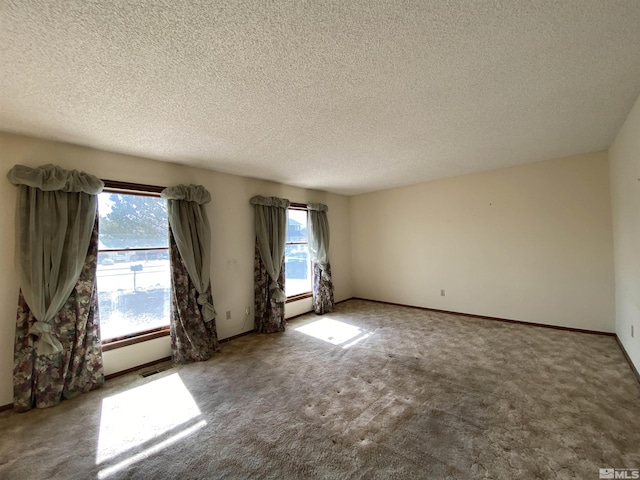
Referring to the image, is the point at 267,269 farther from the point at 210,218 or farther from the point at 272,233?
the point at 210,218

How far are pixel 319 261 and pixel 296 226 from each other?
31.1 inches

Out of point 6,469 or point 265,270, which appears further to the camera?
point 265,270

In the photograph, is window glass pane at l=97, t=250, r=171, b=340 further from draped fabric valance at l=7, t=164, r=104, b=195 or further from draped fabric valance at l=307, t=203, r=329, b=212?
draped fabric valance at l=307, t=203, r=329, b=212

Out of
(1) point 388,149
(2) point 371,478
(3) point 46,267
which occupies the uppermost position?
(1) point 388,149

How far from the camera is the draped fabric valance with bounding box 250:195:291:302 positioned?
408 cm

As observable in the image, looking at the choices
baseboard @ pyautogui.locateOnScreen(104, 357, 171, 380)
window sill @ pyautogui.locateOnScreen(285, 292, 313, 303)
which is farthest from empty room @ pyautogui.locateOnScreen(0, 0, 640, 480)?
window sill @ pyautogui.locateOnScreen(285, 292, 313, 303)

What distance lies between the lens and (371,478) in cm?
152

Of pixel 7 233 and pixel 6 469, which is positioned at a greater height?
pixel 7 233

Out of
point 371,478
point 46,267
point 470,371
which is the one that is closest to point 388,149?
point 470,371

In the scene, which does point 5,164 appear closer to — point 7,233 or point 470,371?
point 7,233

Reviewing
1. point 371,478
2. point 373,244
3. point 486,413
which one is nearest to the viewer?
point 371,478

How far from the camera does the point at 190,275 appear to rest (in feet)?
10.6

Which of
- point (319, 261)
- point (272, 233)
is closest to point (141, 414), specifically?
point (272, 233)

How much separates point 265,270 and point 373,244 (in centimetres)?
259
